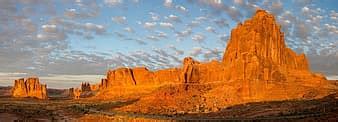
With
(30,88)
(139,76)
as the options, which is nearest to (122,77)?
(139,76)

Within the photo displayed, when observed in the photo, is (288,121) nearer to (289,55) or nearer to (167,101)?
(167,101)

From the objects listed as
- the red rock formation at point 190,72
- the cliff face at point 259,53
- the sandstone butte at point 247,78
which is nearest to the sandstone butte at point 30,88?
the red rock formation at point 190,72

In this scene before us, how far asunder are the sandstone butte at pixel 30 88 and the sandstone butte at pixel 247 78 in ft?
234

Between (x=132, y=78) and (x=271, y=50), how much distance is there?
59341 mm

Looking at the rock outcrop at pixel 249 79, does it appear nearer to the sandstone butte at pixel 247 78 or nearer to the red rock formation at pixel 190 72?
the sandstone butte at pixel 247 78

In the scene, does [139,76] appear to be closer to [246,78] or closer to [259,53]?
[259,53]

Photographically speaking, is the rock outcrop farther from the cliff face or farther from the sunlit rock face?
the sunlit rock face

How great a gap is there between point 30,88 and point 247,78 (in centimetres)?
10424

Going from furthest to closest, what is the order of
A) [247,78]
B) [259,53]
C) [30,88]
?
[30,88] → [259,53] → [247,78]

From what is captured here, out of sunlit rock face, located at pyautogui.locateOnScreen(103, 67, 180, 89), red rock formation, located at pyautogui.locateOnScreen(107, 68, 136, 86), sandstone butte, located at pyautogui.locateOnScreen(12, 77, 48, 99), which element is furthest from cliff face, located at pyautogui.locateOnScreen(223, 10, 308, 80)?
sandstone butte, located at pyautogui.locateOnScreen(12, 77, 48, 99)

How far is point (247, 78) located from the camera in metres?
90.1

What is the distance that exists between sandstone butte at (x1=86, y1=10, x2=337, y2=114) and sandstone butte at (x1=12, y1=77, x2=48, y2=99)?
7146 centimetres

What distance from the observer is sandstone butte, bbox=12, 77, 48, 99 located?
6511 inches

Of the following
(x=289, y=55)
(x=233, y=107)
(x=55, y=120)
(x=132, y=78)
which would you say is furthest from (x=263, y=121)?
(x=132, y=78)
